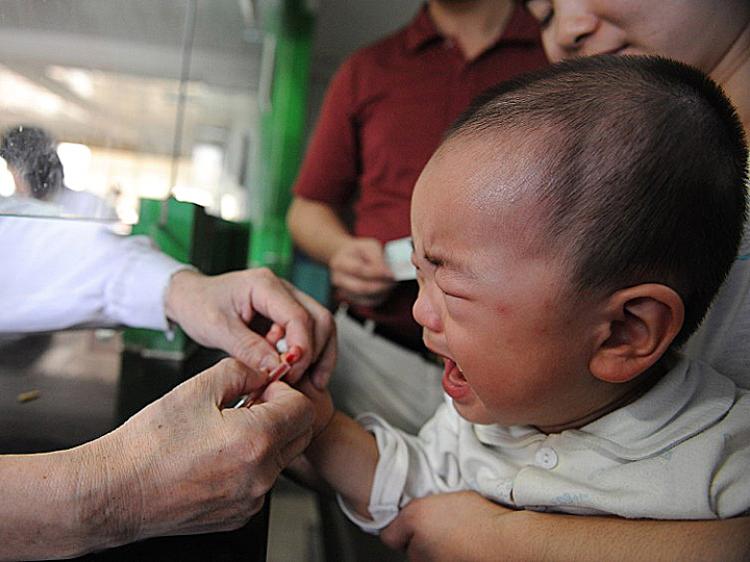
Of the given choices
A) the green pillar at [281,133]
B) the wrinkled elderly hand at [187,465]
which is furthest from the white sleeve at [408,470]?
the green pillar at [281,133]

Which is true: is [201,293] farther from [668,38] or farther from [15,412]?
[668,38]

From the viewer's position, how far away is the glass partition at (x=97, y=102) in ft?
2.31

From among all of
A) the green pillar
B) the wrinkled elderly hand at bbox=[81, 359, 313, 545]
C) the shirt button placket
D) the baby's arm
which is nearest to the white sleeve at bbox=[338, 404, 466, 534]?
the baby's arm

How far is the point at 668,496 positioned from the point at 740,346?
0.22 metres

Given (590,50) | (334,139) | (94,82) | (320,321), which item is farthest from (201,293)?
(334,139)

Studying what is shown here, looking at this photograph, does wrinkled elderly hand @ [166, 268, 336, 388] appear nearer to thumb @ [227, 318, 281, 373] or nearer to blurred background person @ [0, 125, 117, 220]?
thumb @ [227, 318, 281, 373]

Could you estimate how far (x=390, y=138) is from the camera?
1563 millimetres

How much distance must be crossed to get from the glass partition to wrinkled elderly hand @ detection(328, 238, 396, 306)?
0.35 meters

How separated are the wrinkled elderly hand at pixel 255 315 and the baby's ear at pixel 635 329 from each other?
328mm

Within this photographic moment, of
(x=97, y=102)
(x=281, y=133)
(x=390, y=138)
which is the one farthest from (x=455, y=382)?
(x=281, y=133)

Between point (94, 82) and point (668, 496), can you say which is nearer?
point (668, 496)

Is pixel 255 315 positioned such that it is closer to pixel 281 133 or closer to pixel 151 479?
pixel 151 479

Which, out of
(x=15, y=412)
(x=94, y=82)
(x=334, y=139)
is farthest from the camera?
(x=334, y=139)

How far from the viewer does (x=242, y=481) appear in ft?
1.70
